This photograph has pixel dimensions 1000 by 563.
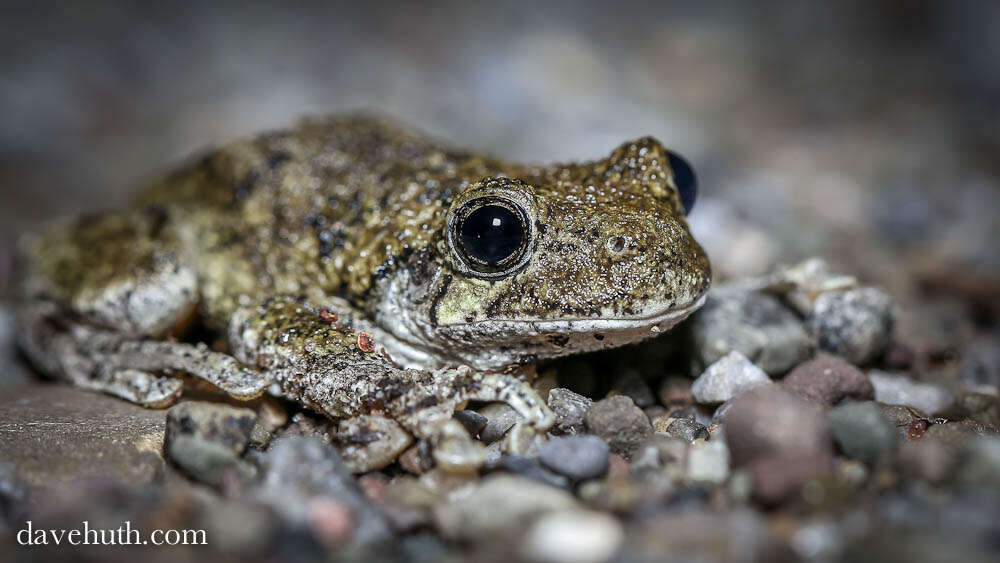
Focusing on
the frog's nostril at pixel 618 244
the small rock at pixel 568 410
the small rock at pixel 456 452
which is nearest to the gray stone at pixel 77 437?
the small rock at pixel 456 452

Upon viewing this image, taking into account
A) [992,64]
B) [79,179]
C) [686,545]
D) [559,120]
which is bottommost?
[686,545]

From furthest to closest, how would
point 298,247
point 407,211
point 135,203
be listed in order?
point 135,203
point 298,247
point 407,211

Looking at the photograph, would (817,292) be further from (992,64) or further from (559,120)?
(992,64)

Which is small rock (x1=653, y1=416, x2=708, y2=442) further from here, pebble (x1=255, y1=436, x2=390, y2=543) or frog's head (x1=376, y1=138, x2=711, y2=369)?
pebble (x1=255, y1=436, x2=390, y2=543)

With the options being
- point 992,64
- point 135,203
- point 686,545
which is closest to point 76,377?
point 135,203

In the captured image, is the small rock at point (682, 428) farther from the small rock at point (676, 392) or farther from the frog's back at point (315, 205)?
the frog's back at point (315, 205)

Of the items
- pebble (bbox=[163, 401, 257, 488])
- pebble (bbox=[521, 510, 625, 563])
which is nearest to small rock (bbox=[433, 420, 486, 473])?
pebble (bbox=[521, 510, 625, 563])
